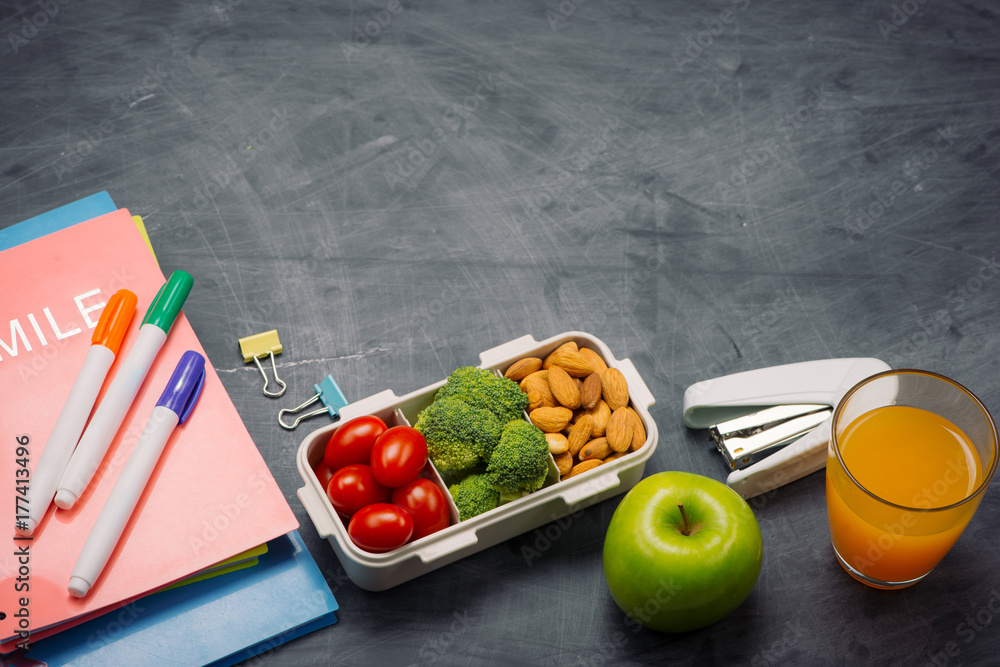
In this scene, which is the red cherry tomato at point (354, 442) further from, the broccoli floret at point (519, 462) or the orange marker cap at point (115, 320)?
the orange marker cap at point (115, 320)

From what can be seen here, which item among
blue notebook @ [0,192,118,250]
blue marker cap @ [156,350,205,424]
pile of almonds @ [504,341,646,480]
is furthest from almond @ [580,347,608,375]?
blue notebook @ [0,192,118,250]

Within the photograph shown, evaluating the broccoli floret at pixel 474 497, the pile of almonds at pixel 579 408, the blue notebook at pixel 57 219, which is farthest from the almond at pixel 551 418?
the blue notebook at pixel 57 219

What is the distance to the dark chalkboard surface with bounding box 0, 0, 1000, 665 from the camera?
3.53 feet

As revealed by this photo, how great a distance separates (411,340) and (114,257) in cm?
44

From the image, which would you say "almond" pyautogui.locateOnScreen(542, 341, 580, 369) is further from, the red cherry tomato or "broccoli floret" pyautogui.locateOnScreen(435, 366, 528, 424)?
the red cherry tomato

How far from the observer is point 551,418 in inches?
43.4

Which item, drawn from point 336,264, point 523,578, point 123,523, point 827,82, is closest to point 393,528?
point 523,578

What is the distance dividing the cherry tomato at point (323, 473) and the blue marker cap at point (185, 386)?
0.19m

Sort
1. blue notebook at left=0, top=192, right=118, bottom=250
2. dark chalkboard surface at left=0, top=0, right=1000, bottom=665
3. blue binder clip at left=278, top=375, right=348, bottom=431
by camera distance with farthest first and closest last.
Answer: blue notebook at left=0, top=192, right=118, bottom=250 < blue binder clip at left=278, top=375, right=348, bottom=431 < dark chalkboard surface at left=0, top=0, right=1000, bottom=665

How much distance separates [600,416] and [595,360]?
0.25 feet

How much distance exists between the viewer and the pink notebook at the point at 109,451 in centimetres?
101

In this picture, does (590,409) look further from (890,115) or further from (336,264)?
(890,115)

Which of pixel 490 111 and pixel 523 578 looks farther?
pixel 490 111

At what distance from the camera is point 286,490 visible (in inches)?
45.0
